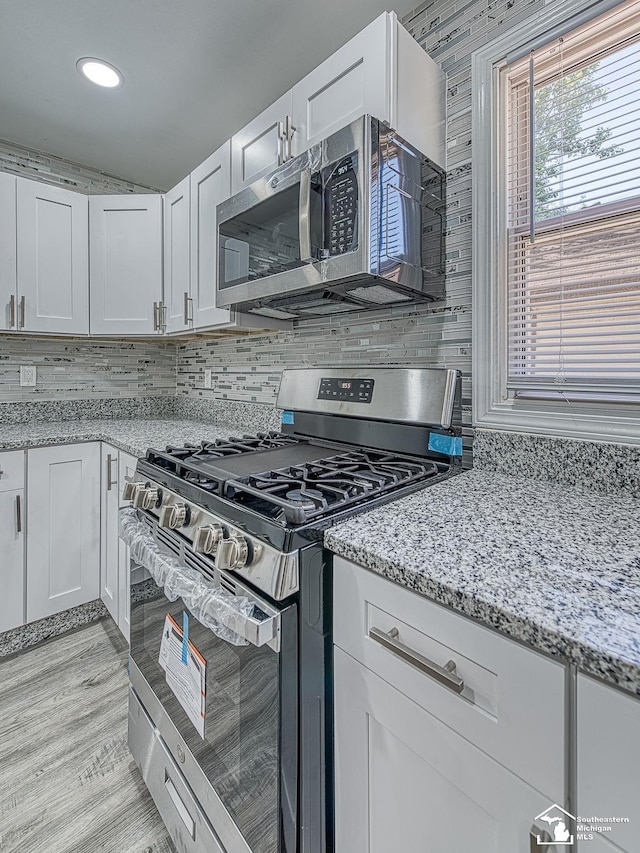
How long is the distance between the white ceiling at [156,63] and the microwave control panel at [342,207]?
800 millimetres

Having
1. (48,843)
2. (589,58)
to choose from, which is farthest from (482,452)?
(48,843)

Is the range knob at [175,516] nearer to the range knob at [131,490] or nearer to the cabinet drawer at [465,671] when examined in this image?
the range knob at [131,490]

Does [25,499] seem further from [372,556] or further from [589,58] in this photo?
[589,58]

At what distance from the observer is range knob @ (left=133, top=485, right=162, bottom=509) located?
49.6 inches

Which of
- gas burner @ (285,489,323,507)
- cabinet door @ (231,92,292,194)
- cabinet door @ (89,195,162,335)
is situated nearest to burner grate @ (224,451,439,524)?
gas burner @ (285,489,323,507)

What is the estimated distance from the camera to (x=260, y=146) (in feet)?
5.44

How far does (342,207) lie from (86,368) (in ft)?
7.20

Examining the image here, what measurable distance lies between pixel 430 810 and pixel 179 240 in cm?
244

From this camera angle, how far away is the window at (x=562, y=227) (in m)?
1.10

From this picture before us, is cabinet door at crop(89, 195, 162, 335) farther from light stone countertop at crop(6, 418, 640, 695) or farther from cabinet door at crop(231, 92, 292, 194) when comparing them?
light stone countertop at crop(6, 418, 640, 695)

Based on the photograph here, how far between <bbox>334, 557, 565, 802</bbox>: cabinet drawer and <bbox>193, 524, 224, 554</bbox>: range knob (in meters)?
0.29

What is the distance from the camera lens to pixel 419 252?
137 cm

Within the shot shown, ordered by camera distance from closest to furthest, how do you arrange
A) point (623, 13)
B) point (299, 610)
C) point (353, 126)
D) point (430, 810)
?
point (430, 810), point (299, 610), point (623, 13), point (353, 126)

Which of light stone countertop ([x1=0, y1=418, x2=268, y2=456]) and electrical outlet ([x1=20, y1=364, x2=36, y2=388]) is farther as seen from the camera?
electrical outlet ([x1=20, y1=364, x2=36, y2=388])
